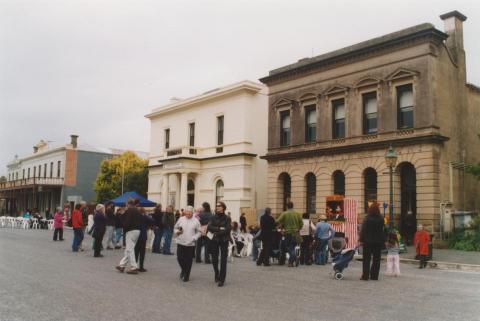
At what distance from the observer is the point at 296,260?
1529 cm

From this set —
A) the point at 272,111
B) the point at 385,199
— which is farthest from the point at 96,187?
the point at 385,199

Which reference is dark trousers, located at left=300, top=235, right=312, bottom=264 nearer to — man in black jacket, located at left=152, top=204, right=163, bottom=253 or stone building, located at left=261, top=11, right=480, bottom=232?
man in black jacket, located at left=152, top=204, right=163, bottom=253

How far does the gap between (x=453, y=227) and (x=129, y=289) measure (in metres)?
18.5

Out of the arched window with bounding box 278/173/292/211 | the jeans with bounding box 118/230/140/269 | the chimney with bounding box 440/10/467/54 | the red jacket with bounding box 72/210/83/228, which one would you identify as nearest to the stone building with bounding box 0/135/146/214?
the arched window with bounding box 278/173/292/211

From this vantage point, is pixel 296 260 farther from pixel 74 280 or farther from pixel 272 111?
pixel 272 111

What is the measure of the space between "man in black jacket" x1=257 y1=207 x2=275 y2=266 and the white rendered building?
17.6 m

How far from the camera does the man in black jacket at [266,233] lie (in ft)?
48.9

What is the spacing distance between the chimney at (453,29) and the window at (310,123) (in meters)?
8.25

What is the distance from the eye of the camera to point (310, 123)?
29.5 meters

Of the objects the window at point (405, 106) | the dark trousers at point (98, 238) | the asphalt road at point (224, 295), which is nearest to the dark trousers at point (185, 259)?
the asphalt road at point (224, 295)

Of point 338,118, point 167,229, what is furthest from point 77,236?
point 338,118

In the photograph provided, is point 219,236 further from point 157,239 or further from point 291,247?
point 157,239

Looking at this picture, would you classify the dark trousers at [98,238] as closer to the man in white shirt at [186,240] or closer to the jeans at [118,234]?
the jeans at [118,234]

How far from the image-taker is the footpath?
616 inches
